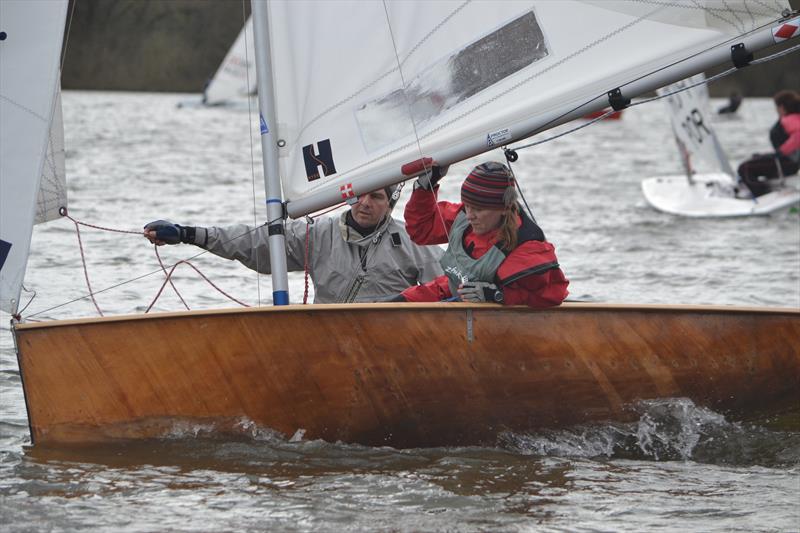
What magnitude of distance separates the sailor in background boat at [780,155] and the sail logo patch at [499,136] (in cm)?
761

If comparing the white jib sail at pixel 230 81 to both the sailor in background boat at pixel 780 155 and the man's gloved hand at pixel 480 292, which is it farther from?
the man's gloved hand at pixel 480 292

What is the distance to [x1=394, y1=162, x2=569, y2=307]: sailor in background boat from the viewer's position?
159 inches

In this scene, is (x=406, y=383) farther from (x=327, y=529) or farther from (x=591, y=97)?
(x=591, y=97)

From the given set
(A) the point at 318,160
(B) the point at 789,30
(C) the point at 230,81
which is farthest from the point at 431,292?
(C) the point at 230,81

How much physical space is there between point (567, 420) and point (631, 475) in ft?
0.90

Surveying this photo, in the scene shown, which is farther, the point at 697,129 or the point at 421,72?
the point at 697,129

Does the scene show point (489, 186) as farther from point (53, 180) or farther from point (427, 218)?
point (53, 180)

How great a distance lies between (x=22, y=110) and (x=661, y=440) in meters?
2.38

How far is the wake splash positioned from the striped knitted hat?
0.78 metres

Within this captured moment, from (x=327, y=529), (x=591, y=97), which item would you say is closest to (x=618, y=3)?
(x=591, y=97)

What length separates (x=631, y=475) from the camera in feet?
13.5

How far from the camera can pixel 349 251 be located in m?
4.59

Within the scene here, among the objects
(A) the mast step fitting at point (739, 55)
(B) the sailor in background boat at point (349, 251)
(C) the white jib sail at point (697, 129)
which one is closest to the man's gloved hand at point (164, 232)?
(B) the sailor in background boat at point (349, 251)

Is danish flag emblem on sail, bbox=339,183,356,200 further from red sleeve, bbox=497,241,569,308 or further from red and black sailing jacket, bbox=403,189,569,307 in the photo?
red sleeve, bbox=497,241,569,308
